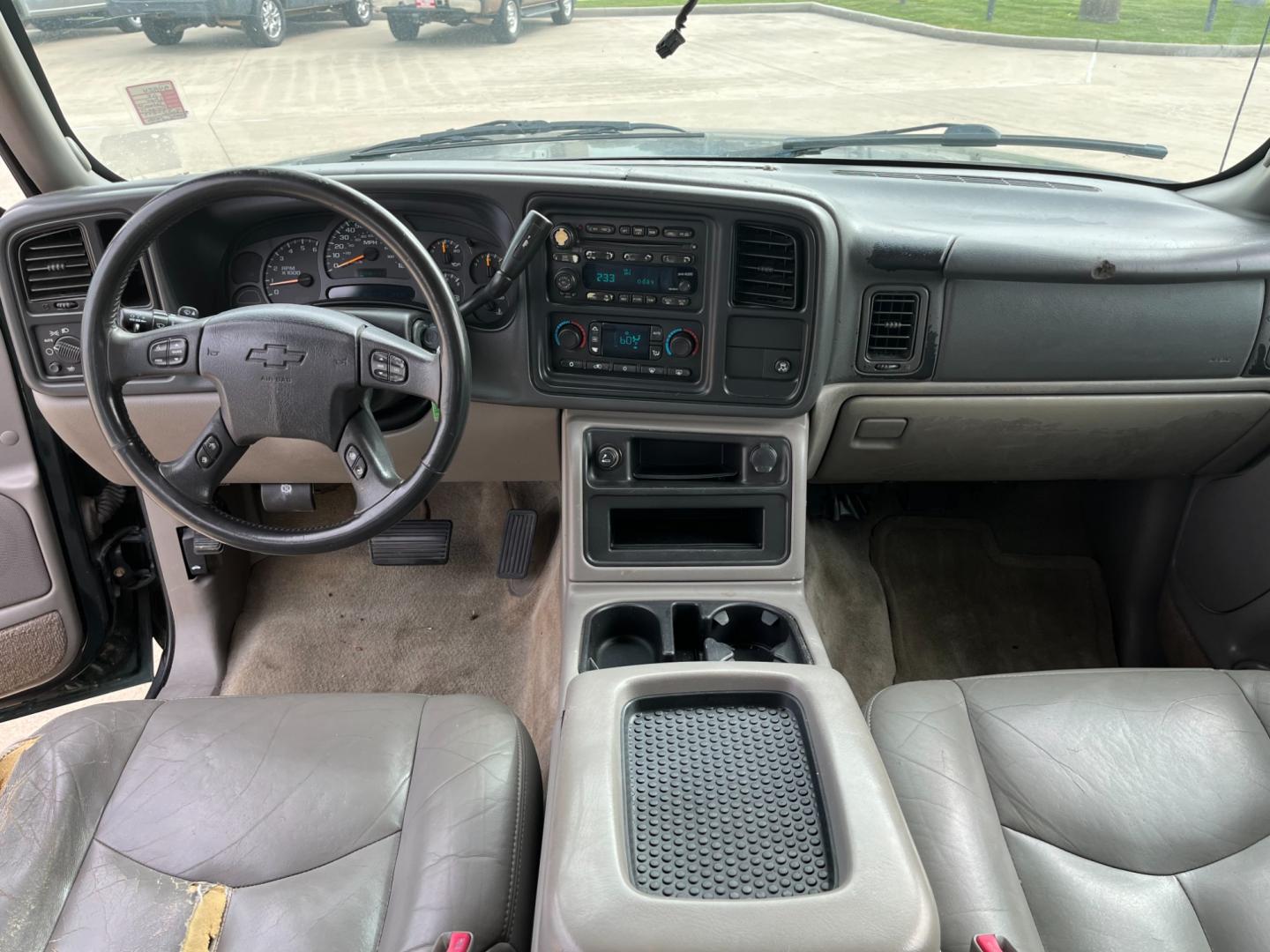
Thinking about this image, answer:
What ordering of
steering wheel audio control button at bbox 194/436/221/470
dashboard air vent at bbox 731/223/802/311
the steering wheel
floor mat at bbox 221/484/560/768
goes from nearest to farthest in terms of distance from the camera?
the steering wheel
steering wheel audio control button at bbox 194/436/221/470
dashboard air vent at bbox 731/223/802/311
floor mat at bbox 221/484/560/768

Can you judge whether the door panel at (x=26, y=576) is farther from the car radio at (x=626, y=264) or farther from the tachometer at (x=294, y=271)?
the car radio at (x=626, y=264)

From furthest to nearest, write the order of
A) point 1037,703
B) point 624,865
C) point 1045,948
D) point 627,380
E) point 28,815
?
1. point 627,380
2. point 1037,703
3. point 28,815
4. point 1045,948
5. point 624,865

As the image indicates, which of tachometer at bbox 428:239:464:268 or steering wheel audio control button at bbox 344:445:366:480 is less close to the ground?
tachometer at bbox 428:239:464:268

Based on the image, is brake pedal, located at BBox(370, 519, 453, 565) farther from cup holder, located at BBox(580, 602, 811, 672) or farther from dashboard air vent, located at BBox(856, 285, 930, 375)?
dashboard air vent, located at BBox(856, 285, 930, 375)

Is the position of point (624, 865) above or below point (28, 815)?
above

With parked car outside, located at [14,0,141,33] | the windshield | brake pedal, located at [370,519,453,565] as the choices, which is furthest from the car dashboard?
brake pedal, located at [370,519,453,565]

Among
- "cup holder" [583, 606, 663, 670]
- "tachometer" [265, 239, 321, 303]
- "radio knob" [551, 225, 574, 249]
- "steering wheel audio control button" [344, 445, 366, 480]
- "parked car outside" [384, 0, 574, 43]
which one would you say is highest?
"parked car outside" [384, 0, 574, 43]

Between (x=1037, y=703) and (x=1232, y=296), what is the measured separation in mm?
946

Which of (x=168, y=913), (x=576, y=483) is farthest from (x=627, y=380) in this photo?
(x=168, y=913)

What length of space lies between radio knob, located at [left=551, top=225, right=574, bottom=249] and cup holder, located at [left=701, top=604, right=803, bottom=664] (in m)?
0.72

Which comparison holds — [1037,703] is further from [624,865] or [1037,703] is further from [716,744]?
[624,865]

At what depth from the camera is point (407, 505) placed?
134 centimetres

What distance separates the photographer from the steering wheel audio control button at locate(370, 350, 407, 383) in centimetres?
133

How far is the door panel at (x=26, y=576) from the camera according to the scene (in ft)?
6.46
